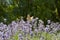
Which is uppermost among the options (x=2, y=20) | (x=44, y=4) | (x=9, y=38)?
(x=44, y=4)

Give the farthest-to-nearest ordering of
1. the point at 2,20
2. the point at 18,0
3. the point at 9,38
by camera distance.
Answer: the point at 18,0 < the point at 2,20 < the point at 9,38

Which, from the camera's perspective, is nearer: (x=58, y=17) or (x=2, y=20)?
(x=2, y=20)

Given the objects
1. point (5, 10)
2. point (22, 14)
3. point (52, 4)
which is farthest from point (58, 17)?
point (5, 10)

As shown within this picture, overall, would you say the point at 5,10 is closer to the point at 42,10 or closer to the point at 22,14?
the point at 22,14

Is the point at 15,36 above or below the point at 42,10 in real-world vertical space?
below

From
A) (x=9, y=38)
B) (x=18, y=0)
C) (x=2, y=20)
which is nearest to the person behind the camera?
(x=9, y=38)

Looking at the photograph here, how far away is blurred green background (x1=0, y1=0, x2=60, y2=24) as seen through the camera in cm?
698

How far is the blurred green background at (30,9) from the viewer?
698 centimetres

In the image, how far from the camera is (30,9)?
7.22 meters

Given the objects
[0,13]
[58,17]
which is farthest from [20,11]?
[58,17]

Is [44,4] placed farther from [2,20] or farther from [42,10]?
[2,20]

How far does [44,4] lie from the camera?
7.09 metres

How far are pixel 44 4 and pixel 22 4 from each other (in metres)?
0.66

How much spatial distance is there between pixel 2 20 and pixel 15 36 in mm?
2708
